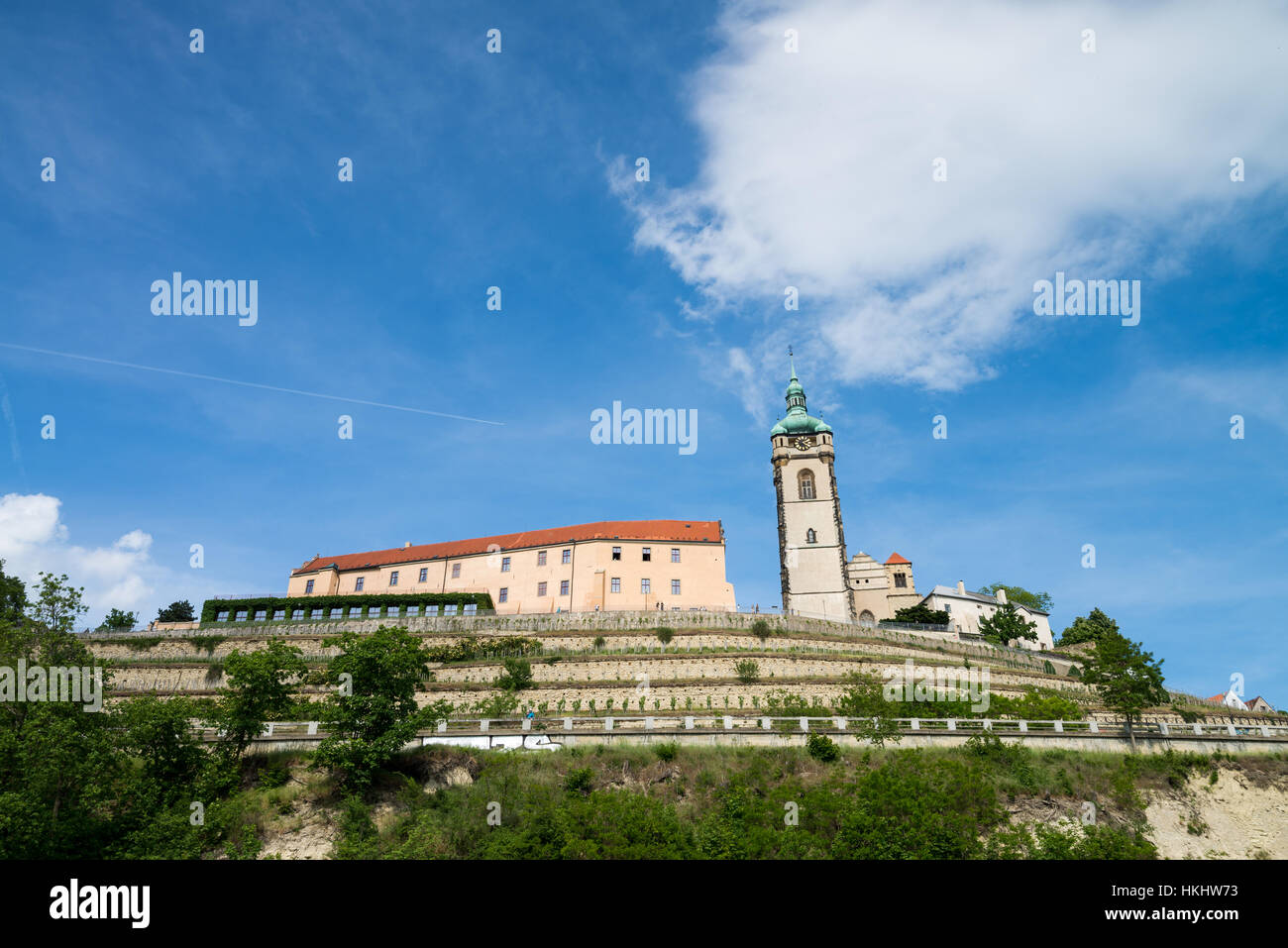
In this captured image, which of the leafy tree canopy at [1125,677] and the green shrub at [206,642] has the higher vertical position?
the green shrub at [206,642]

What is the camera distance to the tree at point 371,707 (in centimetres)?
3369

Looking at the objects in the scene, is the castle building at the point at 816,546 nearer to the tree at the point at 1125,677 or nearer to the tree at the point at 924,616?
the tree at the point at 924,616

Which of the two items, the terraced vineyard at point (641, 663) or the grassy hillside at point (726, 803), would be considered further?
the terraced vineyard at point (641, 663)

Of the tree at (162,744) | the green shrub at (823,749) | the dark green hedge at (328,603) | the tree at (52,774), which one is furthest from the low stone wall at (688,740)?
the dark green hedge at (328,603)

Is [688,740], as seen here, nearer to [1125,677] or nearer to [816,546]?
[1125,677]

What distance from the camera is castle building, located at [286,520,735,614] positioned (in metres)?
66.2

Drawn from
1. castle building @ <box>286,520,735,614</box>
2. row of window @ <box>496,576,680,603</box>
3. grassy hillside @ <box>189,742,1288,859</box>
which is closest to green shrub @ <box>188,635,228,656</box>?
castle building @ <box>286,520,735,614</box>

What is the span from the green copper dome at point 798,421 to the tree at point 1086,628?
29.2m

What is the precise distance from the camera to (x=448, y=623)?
2357 inches
